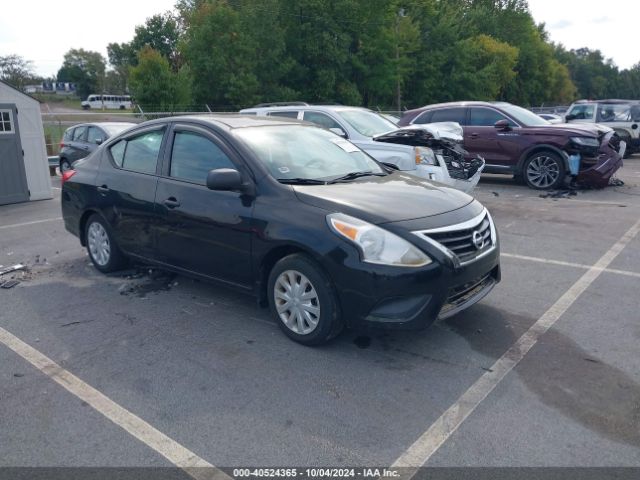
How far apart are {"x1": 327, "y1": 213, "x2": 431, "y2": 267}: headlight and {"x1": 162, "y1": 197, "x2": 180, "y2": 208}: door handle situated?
1.80 m

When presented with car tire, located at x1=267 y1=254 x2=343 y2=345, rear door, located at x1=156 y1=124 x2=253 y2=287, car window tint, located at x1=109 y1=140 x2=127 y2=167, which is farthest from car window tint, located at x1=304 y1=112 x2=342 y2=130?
car tire, located at x1=267 y1=254 x2=343 y2=345

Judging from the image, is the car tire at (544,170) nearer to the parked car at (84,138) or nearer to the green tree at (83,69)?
the parked car at (84,138)

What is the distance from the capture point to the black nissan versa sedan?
3.90 m

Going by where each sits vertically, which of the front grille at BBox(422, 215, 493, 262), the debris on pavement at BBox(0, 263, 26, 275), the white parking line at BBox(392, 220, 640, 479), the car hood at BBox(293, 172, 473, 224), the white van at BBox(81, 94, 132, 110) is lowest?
the white parking line at BBox(392, 220, 640, 479)

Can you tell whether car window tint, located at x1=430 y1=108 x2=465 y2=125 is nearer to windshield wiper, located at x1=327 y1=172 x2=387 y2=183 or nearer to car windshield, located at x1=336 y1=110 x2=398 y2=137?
car windshield, located at x1=336 y1=110 x2=398 y2=137

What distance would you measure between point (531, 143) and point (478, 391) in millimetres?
9263

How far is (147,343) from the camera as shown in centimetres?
443

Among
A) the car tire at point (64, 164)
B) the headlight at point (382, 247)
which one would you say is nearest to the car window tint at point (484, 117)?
the headlight at point (382, 247)

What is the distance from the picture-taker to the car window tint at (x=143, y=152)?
5457mm

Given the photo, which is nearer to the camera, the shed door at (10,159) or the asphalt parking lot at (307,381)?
the asphalt parking lot at (307,381)

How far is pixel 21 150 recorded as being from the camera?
11.7 m

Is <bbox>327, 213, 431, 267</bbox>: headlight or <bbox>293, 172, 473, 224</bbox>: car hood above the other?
<bbox>293, 172, 473, 224</bbox>: car hood

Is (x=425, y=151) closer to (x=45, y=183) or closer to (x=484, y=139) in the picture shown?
(x=484, y=139)

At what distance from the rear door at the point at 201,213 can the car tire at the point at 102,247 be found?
938mm
